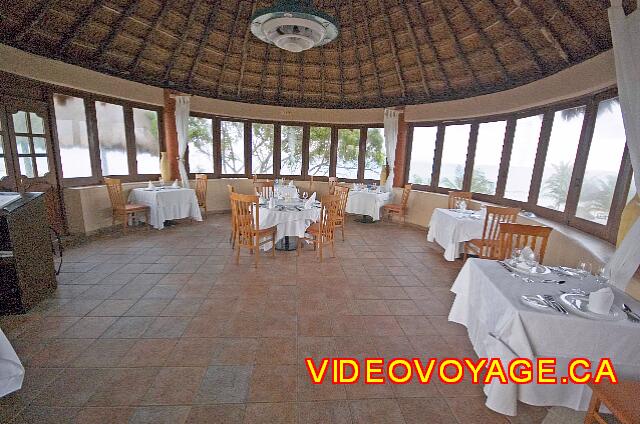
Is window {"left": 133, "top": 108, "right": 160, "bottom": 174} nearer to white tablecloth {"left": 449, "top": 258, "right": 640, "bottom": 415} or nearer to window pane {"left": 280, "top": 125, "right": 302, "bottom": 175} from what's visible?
window pane {"left": 280, "top": 125, "right": 302, "bottom": 175}

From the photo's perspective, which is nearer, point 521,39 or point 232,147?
point 521,39

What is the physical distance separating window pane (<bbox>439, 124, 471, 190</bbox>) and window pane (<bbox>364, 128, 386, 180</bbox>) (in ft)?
5.40

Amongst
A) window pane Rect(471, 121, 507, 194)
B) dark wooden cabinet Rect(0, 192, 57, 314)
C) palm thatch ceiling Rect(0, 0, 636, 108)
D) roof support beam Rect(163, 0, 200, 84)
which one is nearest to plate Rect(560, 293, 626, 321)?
palm thatch ceiling Rect(0, 0, 636, 108)

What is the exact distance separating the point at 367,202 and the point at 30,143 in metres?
6.01

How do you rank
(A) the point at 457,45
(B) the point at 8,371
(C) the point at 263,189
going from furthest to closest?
(C) the point at 263,189 < (A) the point at 457,45 < (B) the point at 8,371

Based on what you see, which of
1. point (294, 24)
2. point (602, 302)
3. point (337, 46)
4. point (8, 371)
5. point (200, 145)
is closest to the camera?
point (602, 302)

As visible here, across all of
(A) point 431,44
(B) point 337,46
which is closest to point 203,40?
(B) point 337,46

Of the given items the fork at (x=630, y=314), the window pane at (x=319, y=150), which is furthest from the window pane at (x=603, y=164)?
the window pane at (x=319, y=150)

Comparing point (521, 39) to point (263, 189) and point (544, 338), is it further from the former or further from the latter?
point (263, 189)

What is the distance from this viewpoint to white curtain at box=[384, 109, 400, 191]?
22.9 ft

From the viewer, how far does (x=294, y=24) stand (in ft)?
10.1

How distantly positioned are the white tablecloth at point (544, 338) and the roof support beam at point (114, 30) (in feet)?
20.8

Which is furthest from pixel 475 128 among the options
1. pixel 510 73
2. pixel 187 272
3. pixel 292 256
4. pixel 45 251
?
pixel 45 251

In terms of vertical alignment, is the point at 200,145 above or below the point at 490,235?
above
